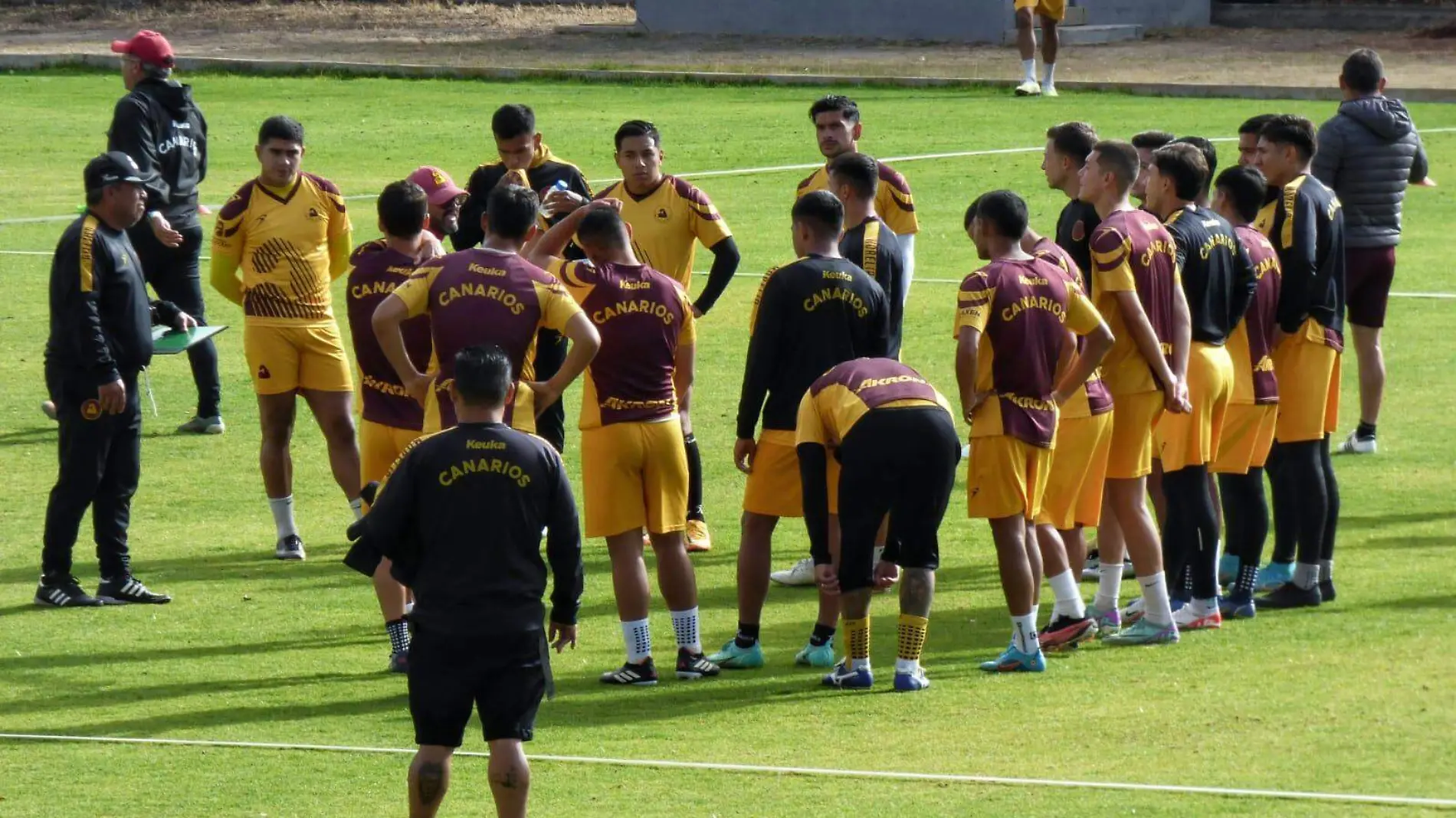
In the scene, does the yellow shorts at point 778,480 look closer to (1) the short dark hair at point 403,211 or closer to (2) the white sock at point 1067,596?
(2) the white sock at point 1067,596

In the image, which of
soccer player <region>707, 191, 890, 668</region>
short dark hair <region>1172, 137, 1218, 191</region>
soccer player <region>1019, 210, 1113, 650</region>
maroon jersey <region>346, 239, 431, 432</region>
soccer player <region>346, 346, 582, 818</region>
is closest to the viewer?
soccer player <region>346, 346, 582, 818</region>

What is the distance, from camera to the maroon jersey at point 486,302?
829 centimetres

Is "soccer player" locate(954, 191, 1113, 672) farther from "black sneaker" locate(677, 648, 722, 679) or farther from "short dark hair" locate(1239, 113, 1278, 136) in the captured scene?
"short dark hair" locate(1239, 113, 1278, 136)

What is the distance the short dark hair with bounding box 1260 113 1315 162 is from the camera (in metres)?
9.96

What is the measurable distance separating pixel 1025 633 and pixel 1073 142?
2205 mm

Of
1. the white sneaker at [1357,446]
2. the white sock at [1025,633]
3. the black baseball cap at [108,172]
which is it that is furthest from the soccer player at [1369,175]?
the black baseball cap at [108,172]

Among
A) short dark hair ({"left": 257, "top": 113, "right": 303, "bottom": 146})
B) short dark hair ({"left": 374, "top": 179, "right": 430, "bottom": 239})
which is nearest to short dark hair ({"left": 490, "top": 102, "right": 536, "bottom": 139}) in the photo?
short dark hair ({"left": 257, "top": 113, "right": 303, "bottom": 146})

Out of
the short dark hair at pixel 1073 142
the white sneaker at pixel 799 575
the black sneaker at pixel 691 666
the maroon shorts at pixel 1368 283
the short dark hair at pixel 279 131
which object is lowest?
the white sneaker at pixel 799 575

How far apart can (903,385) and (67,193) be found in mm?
16883

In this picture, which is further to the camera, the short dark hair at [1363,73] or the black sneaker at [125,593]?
the short dark hair at [1363,73]

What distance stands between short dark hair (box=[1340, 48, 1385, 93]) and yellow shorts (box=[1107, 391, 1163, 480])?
3.93 meters

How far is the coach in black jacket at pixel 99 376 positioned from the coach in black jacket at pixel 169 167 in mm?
3529

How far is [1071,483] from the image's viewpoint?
913 centimetres

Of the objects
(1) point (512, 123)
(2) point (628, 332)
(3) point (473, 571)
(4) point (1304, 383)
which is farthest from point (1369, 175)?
(3) point (473, 571)
